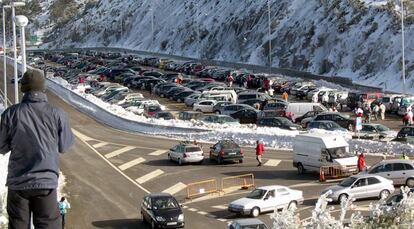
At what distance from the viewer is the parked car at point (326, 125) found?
1604 inches

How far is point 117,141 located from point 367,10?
44.9m

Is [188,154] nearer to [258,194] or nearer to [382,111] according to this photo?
[258,194]

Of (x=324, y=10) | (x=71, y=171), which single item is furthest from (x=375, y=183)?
(x=324, y=10)

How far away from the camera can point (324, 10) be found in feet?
284

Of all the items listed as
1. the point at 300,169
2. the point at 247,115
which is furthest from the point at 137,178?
the point at 247,115

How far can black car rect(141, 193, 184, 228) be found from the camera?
79.4 feet

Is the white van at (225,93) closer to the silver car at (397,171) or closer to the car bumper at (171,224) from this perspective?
the silver car at (397,171)

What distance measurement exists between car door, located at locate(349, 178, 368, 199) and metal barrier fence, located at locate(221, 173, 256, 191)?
5.48 metres

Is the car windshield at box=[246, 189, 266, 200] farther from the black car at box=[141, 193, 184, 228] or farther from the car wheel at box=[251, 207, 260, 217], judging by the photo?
the black car at box=[141, 193, 184, 228]

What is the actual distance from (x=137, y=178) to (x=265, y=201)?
9.72m

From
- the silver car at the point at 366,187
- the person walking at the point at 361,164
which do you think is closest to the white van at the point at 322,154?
the person walking at the point at 361,164

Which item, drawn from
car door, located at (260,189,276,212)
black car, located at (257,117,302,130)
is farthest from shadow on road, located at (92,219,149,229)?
black car, located at (257,117,302,130)

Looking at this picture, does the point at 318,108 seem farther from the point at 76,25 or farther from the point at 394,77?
the point at 76,25

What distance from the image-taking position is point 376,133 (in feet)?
130
